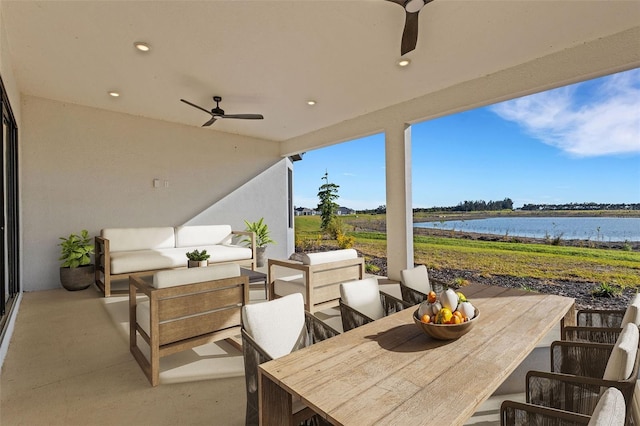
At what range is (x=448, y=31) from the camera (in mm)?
2994

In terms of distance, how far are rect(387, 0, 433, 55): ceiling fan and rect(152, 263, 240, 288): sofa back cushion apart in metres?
2.31

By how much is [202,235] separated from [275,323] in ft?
15.6

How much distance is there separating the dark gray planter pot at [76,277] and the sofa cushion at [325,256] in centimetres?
368

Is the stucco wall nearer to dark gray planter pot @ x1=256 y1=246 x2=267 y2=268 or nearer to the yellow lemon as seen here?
dark gray planter pot @ x1=256 y1=246 x2=267 y2=268

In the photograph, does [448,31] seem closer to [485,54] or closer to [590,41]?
[485,54]

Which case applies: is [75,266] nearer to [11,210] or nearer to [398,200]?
[11,210]

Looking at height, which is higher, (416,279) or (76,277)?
(416,279)

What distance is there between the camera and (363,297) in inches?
83.5

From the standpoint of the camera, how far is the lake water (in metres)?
3.44

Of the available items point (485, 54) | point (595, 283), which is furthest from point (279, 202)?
point (595, 283)

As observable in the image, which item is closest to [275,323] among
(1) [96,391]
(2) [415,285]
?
(2) [415,285]

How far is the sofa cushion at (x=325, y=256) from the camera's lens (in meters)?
3.20

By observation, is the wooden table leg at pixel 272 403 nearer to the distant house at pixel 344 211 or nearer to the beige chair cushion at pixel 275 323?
the beige chair cushion at pixel 275 323

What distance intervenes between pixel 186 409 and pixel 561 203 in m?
4.41
